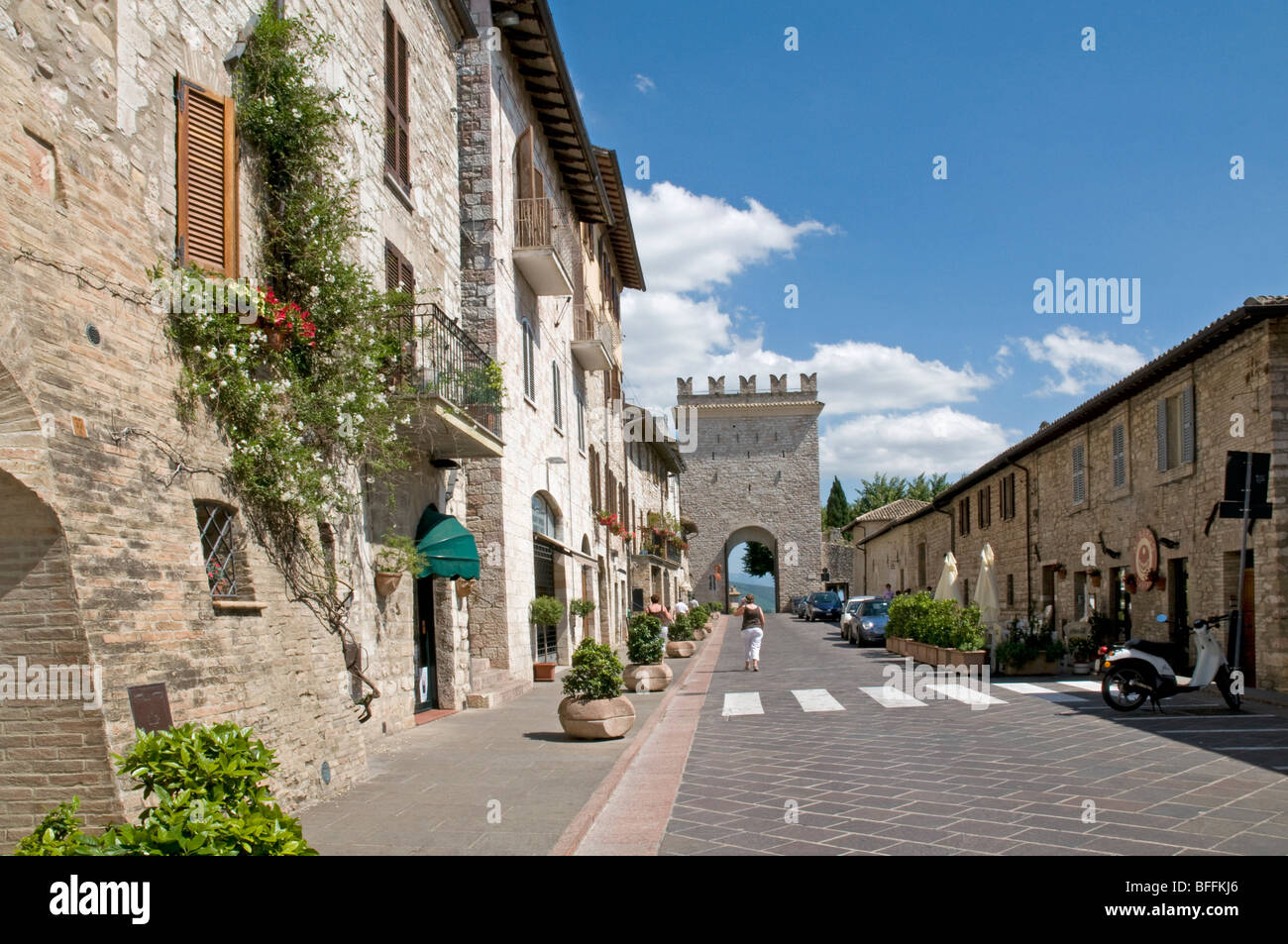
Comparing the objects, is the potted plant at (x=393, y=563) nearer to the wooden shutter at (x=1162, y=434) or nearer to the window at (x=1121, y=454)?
the wooden shutter at (x=1162, y=434)

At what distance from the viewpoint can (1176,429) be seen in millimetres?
16969

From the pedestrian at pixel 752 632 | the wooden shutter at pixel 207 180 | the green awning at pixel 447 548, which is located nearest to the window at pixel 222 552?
the wooden shutter at pixel 207 180

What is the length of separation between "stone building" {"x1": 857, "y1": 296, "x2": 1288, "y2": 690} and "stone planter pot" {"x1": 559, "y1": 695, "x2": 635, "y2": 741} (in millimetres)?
7963

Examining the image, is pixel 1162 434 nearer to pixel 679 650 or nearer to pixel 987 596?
pixel 987 596

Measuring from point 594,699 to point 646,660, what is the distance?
5768mm

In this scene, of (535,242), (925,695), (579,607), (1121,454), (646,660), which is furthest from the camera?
(579,607)

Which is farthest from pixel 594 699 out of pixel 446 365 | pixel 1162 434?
pixel 1162 434

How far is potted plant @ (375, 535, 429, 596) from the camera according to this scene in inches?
422

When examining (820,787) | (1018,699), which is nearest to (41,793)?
(820,787)

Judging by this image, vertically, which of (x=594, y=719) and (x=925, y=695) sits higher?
(x=594, y=719)

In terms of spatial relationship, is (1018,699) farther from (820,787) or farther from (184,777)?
(184,777)

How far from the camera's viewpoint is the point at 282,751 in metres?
7.06

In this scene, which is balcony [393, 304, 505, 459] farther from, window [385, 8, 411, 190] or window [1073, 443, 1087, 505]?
window [1073, 443, 1087, 505]
